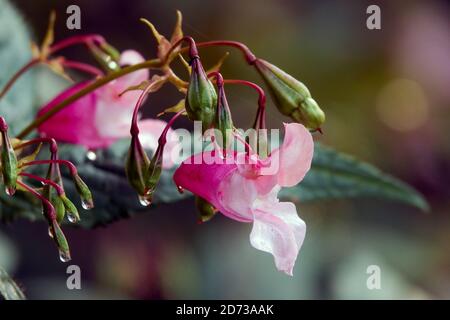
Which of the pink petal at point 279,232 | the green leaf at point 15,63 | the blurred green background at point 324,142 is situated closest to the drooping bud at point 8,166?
the pink petal at point 279,232

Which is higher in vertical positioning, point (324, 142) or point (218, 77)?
point (218, 77)

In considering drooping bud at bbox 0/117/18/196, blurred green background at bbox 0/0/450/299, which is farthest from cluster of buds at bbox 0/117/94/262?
blurred green background at bbox 0/0/450/299

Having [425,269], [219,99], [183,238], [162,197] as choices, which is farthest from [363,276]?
[219,99]

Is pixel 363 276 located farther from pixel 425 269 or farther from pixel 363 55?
pixel 363 55

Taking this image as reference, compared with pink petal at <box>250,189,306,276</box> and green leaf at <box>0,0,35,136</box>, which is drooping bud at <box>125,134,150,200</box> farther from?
green leaf at <box>0,0,35,136</box>

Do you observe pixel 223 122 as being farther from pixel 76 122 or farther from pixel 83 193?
pixel 76 122

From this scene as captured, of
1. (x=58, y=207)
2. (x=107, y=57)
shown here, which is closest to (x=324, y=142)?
(x=107, y=57)
